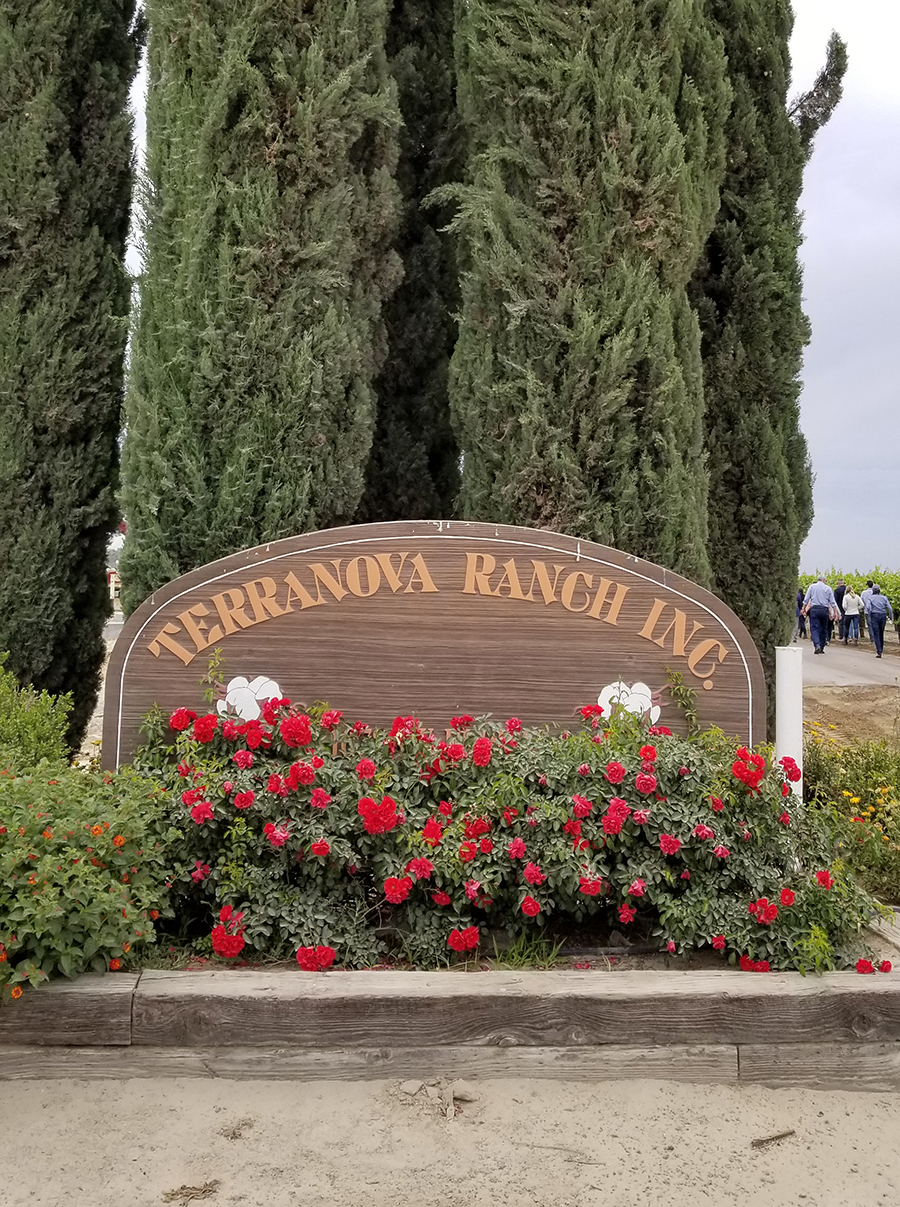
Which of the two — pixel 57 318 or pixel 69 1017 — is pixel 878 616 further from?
pixel 69 1017

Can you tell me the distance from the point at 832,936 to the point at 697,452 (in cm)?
214

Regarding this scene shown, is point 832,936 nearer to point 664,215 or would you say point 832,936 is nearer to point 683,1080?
point 683,1080

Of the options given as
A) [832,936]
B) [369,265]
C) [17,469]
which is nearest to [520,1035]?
[832,936]

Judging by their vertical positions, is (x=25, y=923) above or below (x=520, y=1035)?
above

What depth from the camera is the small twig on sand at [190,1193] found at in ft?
6.06

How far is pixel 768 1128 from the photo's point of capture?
84.0 inches

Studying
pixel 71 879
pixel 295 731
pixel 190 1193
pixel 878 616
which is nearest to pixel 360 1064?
pixel 190 1193

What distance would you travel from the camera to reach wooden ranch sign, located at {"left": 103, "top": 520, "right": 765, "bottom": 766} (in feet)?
10.5

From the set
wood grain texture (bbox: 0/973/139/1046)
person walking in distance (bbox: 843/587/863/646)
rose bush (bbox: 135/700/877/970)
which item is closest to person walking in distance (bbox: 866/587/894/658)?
person walking in distance (bbox: 843/587/863/646)

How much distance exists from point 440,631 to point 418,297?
2.58m

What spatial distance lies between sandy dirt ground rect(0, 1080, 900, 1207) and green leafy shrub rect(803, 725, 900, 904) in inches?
42.5

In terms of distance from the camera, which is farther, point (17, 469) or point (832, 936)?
point (17, 469)

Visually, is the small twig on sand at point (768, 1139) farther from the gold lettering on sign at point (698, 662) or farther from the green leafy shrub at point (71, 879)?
the green leafy shrub at point (71, 879)

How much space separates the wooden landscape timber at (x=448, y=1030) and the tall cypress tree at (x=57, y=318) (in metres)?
2.61
